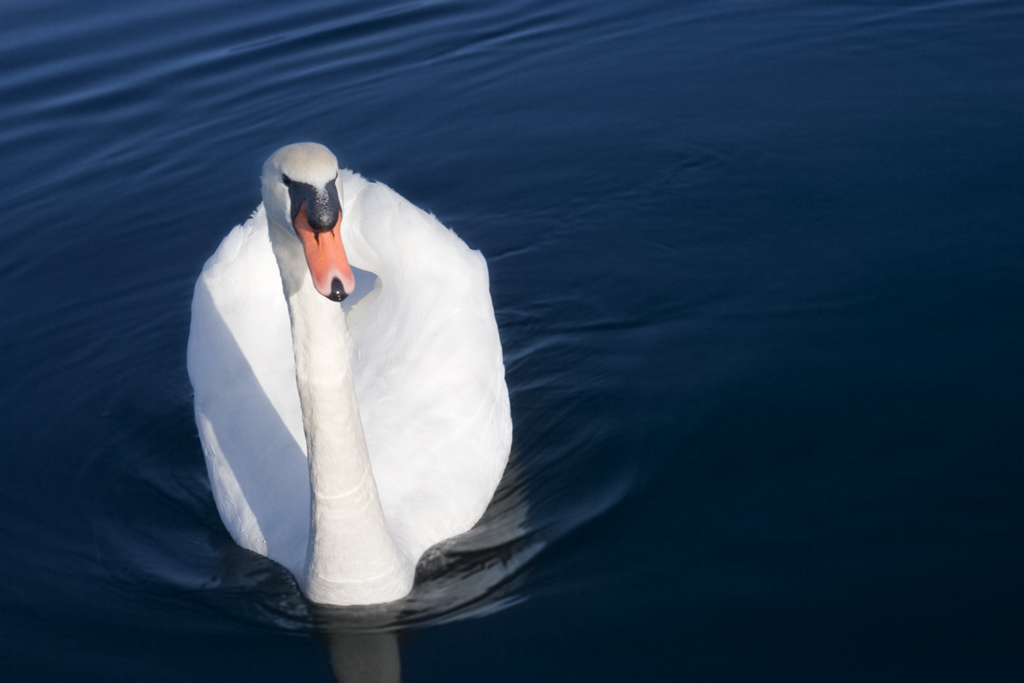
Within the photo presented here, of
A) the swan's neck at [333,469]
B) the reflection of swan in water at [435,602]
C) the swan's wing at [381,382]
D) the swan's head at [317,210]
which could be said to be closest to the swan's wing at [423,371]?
the swan's wing at [381,382]

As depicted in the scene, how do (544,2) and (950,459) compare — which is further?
(544,2)

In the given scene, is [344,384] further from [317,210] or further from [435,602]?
[435,602]

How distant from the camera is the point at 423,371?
21.3 ft

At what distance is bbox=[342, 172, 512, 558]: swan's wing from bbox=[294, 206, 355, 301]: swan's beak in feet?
6.32

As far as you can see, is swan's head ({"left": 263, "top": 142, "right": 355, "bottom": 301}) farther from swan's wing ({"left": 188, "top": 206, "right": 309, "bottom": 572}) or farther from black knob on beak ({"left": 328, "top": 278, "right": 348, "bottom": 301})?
swan's wing ({"left": 188, "top": 206, "right": 309, "bottom": 572})

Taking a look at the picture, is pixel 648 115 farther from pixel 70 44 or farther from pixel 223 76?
pixel 70 44

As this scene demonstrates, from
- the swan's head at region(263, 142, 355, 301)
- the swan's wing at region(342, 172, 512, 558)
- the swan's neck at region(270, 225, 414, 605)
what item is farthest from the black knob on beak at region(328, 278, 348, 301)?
the swan's wing at region(342, 172, 512, 558)

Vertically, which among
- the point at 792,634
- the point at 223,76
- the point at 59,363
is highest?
the point at 223,76

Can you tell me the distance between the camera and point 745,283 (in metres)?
8.60

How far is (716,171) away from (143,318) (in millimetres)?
5120

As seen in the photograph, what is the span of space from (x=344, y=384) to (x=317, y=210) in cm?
103

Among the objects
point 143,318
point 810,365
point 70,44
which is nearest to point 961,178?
point 810,365

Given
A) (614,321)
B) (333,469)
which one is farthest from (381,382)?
(614,321)

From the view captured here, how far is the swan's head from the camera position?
14.4 ft
